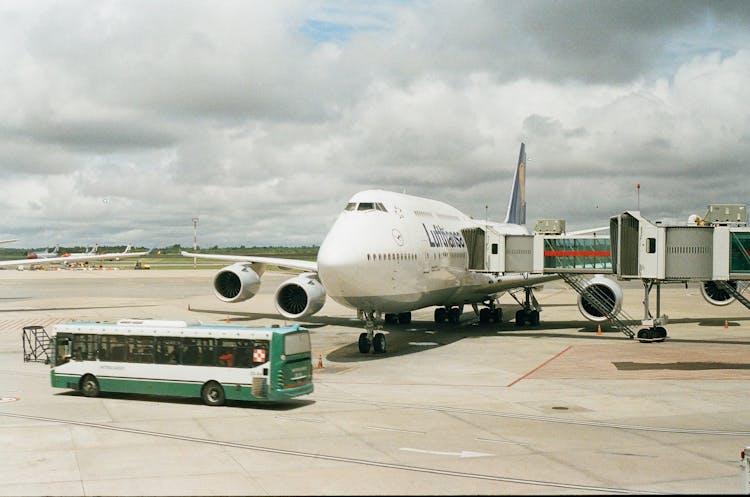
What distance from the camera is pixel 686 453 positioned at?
17.2m

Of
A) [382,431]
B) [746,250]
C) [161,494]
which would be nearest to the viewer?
[161,494]

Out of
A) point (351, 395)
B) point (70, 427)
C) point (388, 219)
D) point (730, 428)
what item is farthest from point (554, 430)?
point (388, 219)

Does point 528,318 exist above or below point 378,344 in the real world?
above

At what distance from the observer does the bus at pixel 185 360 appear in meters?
22.9

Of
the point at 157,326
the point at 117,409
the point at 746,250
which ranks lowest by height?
the point at 117,409

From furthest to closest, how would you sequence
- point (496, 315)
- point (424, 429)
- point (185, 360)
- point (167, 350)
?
point (496, 315)
point (167, 350)
point (185, 360)
point (424, 429)

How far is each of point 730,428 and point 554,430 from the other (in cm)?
489

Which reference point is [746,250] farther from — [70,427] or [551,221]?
[70,427]

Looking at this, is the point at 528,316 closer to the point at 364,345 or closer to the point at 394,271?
the point at 364,345

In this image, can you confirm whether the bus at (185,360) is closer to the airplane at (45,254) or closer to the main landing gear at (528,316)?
the main landing gear at (528,316)

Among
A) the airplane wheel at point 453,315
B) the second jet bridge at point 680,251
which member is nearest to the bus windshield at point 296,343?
the second jet bridge at point 680,251

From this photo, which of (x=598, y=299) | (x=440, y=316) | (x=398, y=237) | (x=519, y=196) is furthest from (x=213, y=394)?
(x=519, y=196)

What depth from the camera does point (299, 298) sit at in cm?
4097

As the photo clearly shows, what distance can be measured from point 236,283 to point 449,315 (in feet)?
48.8
